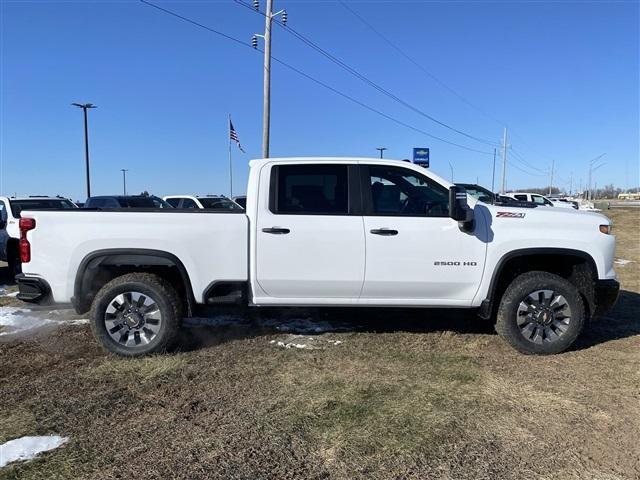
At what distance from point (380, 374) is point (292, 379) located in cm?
78

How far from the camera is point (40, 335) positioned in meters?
6.07

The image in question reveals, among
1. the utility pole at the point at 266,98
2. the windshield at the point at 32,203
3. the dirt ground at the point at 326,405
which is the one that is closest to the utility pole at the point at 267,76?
the utility pole at the point at 266,98

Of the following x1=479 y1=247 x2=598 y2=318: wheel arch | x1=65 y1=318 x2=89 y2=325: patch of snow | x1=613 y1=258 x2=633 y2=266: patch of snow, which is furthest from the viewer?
x1=613 y1=258 x2=633 y2=266: patch of snow

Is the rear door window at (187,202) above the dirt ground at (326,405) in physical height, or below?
above

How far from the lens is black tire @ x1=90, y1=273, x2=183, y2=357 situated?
511 centimetres

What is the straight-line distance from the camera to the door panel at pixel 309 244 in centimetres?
520

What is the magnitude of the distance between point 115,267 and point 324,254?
2080 mm

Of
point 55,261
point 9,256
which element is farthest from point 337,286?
point 9,256

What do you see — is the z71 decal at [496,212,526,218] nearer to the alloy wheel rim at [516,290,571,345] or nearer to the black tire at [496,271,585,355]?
the black tire at [496,271,585,355]

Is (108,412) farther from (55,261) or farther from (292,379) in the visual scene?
(55,261)

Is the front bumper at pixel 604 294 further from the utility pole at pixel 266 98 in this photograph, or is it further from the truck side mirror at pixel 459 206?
the utility pole at pixel 266 98

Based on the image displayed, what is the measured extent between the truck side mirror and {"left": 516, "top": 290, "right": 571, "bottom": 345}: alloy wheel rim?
1.04m

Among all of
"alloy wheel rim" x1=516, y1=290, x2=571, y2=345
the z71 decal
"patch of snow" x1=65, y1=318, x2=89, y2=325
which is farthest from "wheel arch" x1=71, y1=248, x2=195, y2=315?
"alloy wheel rim" x1=516, y1=290, x2=571, y2=345

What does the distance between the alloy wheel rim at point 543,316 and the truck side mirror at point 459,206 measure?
1043 millimetres
